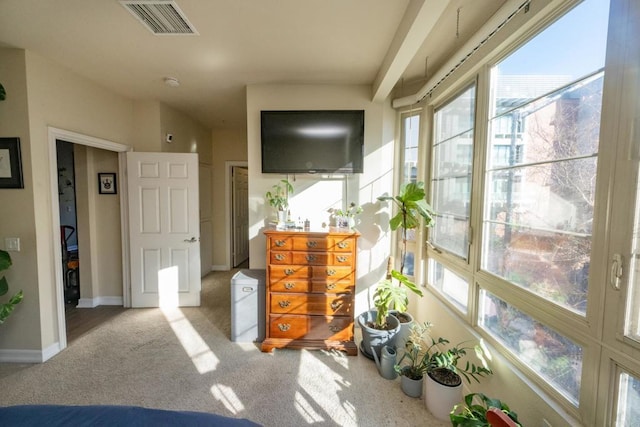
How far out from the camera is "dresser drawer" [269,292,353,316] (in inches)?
94.4

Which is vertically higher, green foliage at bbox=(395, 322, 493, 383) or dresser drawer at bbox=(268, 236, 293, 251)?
dresser drawer at bbox=(268, 236, 293, 251)

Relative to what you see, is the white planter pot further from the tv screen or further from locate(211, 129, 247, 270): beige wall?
locate(211, 129, 247, 270): beige wall


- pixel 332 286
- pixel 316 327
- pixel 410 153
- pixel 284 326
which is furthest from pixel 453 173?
pixel 284 326

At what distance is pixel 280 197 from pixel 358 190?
0.86 metres

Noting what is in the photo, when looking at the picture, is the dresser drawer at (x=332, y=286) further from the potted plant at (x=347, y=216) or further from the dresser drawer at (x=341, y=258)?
the potted plant at (x=347, y=216)

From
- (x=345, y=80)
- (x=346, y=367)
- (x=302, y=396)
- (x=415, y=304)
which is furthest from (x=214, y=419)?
(x=345, y=80)

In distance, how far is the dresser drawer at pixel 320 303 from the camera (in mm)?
2398

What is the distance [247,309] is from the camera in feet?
8.37

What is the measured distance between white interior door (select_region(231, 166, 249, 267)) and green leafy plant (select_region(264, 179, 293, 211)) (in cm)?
227

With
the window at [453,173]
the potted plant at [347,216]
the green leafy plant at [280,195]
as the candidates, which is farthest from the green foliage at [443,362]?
the green leafy plant at [280,195]

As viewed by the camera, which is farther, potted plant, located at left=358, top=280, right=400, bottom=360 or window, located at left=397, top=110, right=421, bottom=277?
window, located at left=397, top=110, right=421, bottom=277

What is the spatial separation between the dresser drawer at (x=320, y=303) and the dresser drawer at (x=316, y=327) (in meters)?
0.06

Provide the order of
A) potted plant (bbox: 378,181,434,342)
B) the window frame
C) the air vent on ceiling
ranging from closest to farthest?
the window frame, the air vent on ceiling, potted plant (bbox: 378,181,434,342)

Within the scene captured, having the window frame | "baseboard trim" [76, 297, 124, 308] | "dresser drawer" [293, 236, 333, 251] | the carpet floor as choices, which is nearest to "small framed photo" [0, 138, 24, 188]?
the carpet floor
